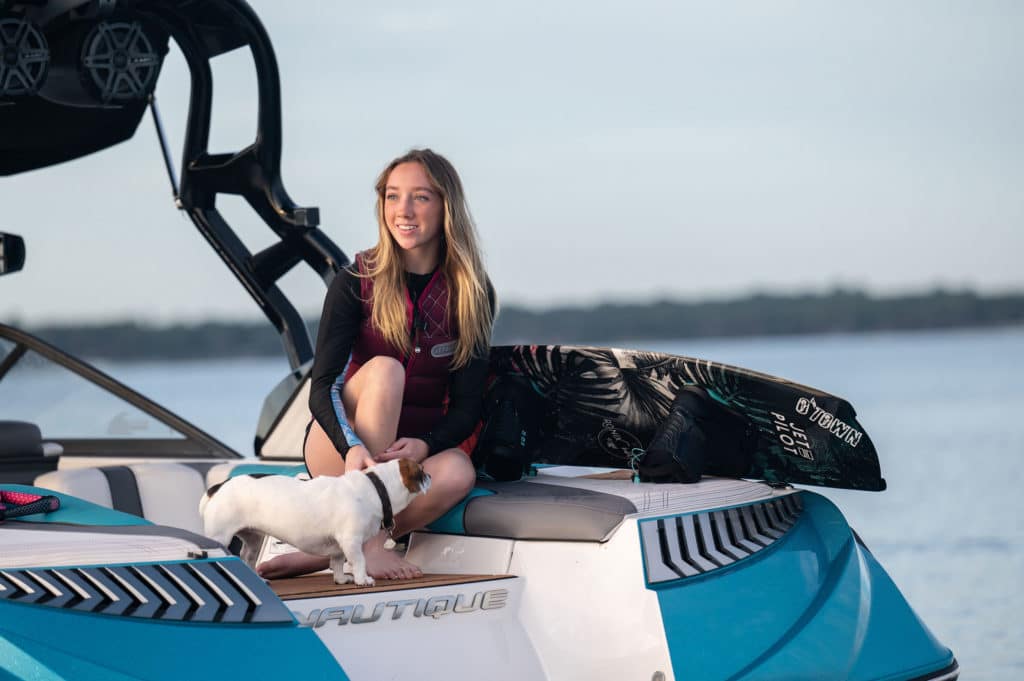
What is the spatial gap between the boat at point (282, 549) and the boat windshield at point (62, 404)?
11mm

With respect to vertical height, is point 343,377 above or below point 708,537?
above

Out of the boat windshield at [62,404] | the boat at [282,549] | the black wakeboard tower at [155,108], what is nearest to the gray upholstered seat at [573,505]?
the boat at [282,549]

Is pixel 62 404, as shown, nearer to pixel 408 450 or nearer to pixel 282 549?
pixel 282 549

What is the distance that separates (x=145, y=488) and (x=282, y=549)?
34.4 inches

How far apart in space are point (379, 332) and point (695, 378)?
28.6 inches

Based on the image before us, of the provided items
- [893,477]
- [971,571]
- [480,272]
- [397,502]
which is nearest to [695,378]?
[480,272]

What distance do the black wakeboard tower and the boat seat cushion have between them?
2.21 ft

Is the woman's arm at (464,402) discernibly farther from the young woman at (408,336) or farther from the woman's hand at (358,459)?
the woman's hand at (358,459)

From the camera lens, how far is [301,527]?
8.27 feet

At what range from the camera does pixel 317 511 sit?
2516mm

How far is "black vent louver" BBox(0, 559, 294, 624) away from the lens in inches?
79.4

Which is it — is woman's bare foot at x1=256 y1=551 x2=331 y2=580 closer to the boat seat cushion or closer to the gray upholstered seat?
the gray upholstered seat

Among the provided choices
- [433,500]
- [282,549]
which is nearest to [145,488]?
[282,549]

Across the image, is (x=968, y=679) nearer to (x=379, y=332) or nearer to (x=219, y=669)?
(x=379, y=332)
